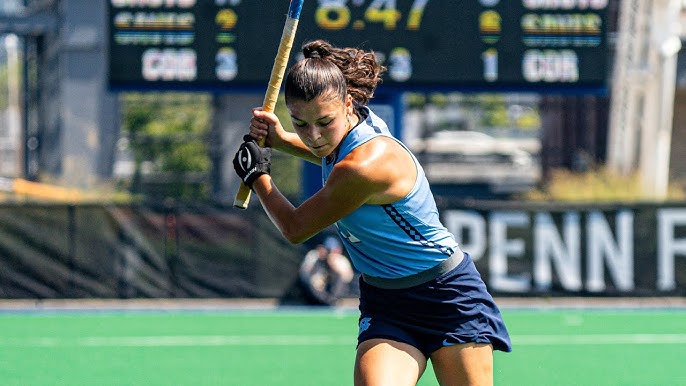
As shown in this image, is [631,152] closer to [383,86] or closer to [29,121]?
[383,86]

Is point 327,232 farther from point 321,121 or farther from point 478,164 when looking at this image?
point 478,164

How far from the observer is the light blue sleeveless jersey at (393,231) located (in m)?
4.80

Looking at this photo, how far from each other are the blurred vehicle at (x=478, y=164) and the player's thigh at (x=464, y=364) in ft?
77.2

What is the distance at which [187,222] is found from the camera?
15430 millimetres

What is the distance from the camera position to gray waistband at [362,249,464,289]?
492 centimetres

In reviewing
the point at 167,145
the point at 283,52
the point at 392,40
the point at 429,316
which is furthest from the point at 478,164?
the point at 429,316

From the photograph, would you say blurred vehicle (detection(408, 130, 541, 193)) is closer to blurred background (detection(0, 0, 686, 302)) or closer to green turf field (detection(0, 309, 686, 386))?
blurred background (detection(0, 0, 686, 302))

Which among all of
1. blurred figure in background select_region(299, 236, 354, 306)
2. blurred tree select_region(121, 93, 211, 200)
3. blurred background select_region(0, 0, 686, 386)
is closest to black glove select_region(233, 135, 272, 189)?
blurred background select_region(0, 0, 686, 386)

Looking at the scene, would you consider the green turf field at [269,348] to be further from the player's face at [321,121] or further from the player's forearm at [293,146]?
the player's face at [321,121]

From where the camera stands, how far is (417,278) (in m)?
4.92

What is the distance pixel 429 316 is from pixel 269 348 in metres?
6.94

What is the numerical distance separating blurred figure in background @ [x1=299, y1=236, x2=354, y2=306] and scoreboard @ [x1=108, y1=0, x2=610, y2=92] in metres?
2.13

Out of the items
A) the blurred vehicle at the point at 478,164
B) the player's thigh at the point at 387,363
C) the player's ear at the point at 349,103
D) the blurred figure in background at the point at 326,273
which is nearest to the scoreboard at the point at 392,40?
the blurred figure in background at the point at 326,273

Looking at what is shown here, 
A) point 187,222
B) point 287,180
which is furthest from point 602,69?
point 287,180
